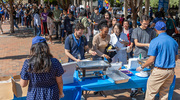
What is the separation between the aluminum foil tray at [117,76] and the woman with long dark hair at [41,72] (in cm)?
123

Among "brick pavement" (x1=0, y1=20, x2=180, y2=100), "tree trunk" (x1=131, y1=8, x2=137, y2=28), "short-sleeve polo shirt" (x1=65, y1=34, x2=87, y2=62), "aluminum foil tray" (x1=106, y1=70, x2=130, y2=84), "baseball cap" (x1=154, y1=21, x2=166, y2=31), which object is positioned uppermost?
"tree trunk" (x1=131, y1=8, x2=137, y2=28)

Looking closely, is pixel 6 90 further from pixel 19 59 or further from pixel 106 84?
pixel 19 59

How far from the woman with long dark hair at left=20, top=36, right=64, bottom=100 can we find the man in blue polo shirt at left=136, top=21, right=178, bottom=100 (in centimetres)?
163

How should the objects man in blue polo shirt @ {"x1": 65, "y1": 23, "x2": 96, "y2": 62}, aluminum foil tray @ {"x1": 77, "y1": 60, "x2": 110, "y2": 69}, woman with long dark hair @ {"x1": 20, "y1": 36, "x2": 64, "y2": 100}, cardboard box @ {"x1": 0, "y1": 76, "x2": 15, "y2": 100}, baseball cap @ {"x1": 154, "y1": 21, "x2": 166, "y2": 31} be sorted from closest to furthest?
woman with long dark hair @ {"x1": 20, "y1": 36, "x2": 64, "y2": 100} < cardboard box @ {"x1": 0, "y1": 76, "x2": 15, "y2": 100} < baseball cap @ {"x1": 154, "y1": 21, "x2": 166, "y2": 31} < aluminum foil tray @ {"x1": 77, "y1": 60, "x2": 110, "y2": 69} < man in blue polo shirt @ {"x1": 65, "y1": 23, "x2": 96, "y2": 62}

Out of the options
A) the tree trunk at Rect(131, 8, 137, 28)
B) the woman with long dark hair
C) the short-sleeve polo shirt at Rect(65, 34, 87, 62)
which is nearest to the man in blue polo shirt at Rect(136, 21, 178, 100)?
the short-sleeve polo shirt at Rect(65, 34, 87, 62)

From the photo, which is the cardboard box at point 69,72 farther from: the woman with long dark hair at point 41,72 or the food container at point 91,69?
the woman with long dark hair at point 41,72

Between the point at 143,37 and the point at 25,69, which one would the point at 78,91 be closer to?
the point at 25,69

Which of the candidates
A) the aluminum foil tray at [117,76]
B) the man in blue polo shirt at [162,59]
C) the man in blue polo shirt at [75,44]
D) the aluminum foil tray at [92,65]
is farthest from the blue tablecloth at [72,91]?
the man in blue polo shirt at [162,59]

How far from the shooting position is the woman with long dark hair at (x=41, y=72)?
240 centimetres

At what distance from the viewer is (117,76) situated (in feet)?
12.3

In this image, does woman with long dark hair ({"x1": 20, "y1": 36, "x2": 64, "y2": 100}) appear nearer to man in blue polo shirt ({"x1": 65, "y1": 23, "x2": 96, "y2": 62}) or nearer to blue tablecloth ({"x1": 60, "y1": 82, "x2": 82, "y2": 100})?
blue tablecloth ({"x1": 60, "y1": 82, "x2": 82, "y2": 100})

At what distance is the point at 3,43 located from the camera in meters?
10.8

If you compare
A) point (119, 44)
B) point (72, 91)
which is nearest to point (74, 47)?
point (72, 91)

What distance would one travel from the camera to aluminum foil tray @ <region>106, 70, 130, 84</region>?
3.54 meters
